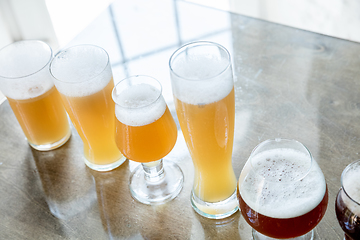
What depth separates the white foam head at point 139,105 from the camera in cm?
82

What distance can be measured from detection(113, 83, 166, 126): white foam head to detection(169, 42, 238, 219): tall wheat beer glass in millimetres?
66

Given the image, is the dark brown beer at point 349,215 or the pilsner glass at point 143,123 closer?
the dark brown beer at point 349,215

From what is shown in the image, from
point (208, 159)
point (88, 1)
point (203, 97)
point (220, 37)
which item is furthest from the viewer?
point (88, 1)

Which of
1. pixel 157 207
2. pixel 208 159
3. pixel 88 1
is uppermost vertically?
pixel 208 159

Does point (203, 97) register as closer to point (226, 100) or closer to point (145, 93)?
point (226, 100)

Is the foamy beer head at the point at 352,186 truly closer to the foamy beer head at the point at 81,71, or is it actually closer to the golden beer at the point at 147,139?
the golden beer at the point at 147,139

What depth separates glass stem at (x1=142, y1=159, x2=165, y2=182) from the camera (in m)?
0.96

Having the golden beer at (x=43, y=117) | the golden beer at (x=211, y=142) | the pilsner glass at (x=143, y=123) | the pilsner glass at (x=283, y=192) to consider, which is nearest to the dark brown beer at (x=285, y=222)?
the pilsner glass at (x=283, y=192)

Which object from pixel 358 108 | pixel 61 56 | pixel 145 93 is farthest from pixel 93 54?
pixel 358 108

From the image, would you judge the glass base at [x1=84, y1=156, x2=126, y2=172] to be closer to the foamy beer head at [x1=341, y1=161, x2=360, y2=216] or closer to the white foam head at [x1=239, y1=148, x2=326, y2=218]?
the white foam head at [x1=239, y1=148, x2=326, y2=218]

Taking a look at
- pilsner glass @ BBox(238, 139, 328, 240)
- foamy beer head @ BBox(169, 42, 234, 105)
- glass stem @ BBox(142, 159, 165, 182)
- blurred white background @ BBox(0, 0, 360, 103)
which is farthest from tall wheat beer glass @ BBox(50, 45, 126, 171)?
blurred white background @ BBox(0, 0, 360, 103)

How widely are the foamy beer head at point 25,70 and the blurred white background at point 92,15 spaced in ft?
4.89

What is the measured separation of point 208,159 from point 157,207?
0.18 metres

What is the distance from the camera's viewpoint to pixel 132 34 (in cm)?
145
